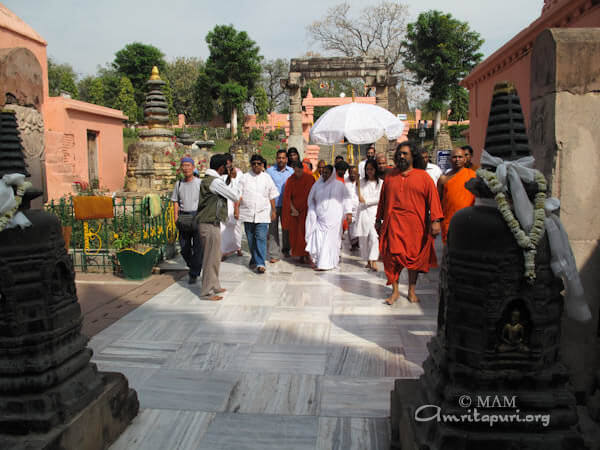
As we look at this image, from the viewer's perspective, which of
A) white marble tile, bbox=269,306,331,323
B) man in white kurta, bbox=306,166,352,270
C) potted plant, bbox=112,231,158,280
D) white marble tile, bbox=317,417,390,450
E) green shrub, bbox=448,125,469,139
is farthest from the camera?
green shrub, bbox=448,125,469,139

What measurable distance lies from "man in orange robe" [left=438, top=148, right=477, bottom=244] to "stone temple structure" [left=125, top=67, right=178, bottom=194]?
10.8 meters

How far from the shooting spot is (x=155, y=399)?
3240 millimetres

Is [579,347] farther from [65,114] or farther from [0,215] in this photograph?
[65,114]

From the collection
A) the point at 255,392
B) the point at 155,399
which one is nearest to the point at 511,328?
the point at 255,392

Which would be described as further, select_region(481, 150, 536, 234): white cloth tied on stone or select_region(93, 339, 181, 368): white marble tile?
select_region(93, 339, 181, 368): white marble tile

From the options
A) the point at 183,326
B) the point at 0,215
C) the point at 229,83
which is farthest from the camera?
the point at 229,83

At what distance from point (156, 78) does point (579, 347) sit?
50.2 feet

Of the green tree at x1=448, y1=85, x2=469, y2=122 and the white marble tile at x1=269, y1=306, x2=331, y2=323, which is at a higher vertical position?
the green tree at x1=448, y1=85, x2=469, y2=122

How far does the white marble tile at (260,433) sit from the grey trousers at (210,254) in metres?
2.65

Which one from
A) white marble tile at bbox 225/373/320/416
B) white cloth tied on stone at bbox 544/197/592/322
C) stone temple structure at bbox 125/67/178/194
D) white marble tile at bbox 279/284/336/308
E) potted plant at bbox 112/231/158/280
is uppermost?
stone temple structure at bbox 125/67/178/194

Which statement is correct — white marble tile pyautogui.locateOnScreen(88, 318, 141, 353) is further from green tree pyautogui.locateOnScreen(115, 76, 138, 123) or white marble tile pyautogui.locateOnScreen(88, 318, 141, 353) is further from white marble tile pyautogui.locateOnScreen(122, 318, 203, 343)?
green tree pyautogui.locateOnScreen(115, 76, 138, 123)

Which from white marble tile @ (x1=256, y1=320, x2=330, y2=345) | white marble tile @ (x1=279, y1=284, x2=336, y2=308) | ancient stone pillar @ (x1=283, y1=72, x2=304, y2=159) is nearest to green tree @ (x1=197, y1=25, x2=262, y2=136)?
ancient stone pillar @ (x1=283, y1=72, x2=304, y2=159)

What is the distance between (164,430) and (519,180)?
239cm

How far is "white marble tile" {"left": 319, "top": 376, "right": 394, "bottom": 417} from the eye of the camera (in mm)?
3029
